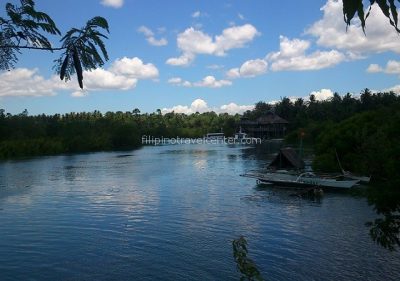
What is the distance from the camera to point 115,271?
1442 cm

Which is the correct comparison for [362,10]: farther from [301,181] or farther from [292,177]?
[292,177]

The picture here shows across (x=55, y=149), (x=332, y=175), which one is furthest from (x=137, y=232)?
(x=55, y=149)

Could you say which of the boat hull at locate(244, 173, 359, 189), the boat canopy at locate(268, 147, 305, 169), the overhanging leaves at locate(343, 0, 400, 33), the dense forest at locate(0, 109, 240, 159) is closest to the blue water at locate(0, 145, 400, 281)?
the boat hull at locate(244, 173, 359, 189)

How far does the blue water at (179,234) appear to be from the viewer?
14500 millimetres

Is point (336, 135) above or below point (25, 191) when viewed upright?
above

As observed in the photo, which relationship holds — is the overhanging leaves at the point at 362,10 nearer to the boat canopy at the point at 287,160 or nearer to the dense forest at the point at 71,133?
the boat canopy at the point at 287,160

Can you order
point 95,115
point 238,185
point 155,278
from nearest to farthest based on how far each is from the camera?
1. point 155,278
2. point 238,185
3. point 95,115

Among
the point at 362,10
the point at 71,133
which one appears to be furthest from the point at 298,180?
the point at 71,133

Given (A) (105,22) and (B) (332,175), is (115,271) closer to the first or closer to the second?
(A) (105,22)

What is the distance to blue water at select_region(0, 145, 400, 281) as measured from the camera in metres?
14.5

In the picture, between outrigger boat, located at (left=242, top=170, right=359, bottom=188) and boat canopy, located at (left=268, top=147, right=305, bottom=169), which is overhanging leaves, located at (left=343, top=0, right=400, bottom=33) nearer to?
outrigger boat, located at (left=242, top=170, right=359, bottom=188)

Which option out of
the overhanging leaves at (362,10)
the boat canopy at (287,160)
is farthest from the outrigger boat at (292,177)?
the overhanging leaves at (362,10)

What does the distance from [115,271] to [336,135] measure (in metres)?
28.3

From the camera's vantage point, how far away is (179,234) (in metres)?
19.1
